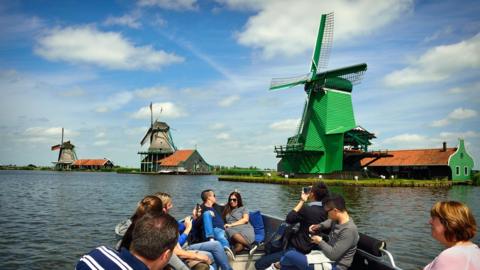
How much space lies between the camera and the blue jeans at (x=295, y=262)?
5.34 metres

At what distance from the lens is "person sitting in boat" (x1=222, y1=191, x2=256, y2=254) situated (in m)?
7.39

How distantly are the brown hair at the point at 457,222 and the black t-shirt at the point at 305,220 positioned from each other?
285 cm

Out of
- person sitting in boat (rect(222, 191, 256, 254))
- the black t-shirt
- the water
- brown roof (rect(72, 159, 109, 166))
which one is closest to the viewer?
the black t-shirt

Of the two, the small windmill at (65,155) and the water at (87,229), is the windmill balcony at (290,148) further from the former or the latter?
the small windmill at (65,155)

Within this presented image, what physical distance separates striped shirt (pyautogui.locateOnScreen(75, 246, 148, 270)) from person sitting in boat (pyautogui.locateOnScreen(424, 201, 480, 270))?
7.51ft

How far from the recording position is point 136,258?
104 inches

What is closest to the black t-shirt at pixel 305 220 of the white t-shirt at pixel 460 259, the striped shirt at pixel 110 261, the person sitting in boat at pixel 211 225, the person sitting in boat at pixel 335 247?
the person sitting in boat at pixel 335 247

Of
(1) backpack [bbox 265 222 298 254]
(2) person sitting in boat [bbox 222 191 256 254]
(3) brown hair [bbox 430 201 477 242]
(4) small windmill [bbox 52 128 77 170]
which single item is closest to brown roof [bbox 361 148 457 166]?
(2) person sitting in boat [bbox 222 191 256 254]

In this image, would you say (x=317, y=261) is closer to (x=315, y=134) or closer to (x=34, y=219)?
(x=34, y=219)

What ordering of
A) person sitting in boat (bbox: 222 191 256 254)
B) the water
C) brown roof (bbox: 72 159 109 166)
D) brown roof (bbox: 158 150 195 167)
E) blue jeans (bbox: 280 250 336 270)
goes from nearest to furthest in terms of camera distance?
blue jeans (bbox: 280 250 336 270)
person sitting in boat (bbox: 222 191 256 254)
the water
brown roof (bbox: 158 150 195 167)
brown roof (bbox: 72 159 109 166)

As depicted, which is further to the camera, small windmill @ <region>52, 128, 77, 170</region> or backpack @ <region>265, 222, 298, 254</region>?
small windmill @ <region>52, 128, 77, 170</region>

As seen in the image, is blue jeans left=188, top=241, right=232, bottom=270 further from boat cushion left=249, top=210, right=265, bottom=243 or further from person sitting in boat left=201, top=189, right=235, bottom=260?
boat cushion left=249, top=210, right=265, bottom=243

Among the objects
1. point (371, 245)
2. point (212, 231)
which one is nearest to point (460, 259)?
point (371, 245)

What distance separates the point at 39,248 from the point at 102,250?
10.8 meters
